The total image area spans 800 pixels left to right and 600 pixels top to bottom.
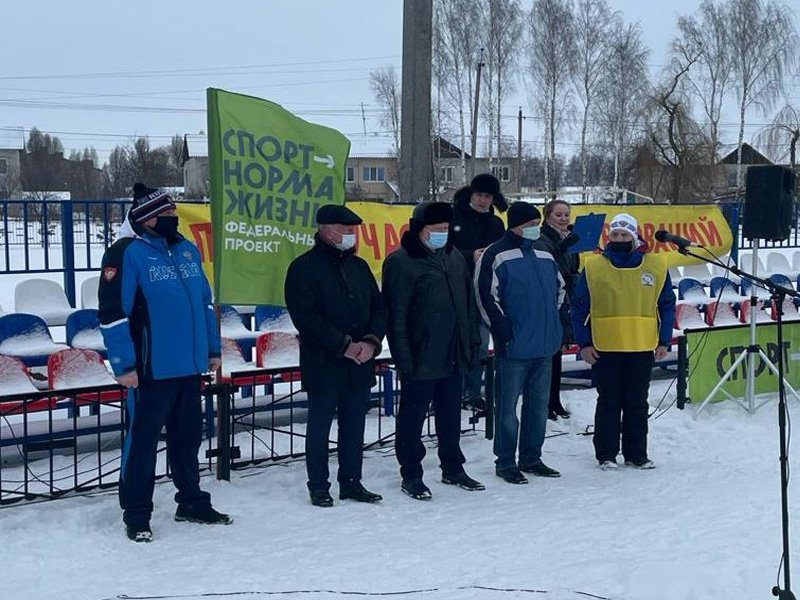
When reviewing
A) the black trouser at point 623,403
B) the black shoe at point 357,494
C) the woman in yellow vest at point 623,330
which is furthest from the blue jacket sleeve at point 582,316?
the black shoe at point 357,494

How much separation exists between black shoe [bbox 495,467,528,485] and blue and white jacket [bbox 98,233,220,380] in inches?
86.0

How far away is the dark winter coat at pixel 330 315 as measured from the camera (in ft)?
17.6

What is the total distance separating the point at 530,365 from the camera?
6191 millimetres

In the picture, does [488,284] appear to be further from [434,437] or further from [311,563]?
[311,563]

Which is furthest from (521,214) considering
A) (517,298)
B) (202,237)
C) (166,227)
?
(202,237)

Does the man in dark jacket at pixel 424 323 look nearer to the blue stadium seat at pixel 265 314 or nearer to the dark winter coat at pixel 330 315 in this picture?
the dark winter coat at pixel 330 315

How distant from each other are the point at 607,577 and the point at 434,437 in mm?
3034

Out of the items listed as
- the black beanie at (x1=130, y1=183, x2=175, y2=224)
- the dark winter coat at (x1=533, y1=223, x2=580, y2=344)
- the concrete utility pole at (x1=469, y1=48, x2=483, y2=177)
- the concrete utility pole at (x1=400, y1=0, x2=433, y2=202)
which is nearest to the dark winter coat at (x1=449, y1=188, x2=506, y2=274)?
the dark winter coat at (x1=533, y1=223, x2=580, y2=344)

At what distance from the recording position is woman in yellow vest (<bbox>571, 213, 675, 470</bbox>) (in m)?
6.41

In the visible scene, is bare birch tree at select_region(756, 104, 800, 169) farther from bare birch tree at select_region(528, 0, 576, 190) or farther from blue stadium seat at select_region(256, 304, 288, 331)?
blue stadium seat at select_region(256, 304, 288, 331)

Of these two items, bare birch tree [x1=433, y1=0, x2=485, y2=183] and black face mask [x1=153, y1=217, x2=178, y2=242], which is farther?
bare birch tree [x1=433, y1=0, x2=485, y2=183]

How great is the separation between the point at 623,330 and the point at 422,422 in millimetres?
1568

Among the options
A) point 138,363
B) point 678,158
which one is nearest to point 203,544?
point 138,363

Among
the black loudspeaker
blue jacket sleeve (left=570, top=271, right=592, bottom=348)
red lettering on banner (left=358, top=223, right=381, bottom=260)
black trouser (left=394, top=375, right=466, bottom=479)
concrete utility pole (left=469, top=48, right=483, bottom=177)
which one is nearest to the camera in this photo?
black trouser (left=394, top=375, right=466, bottom=479)
